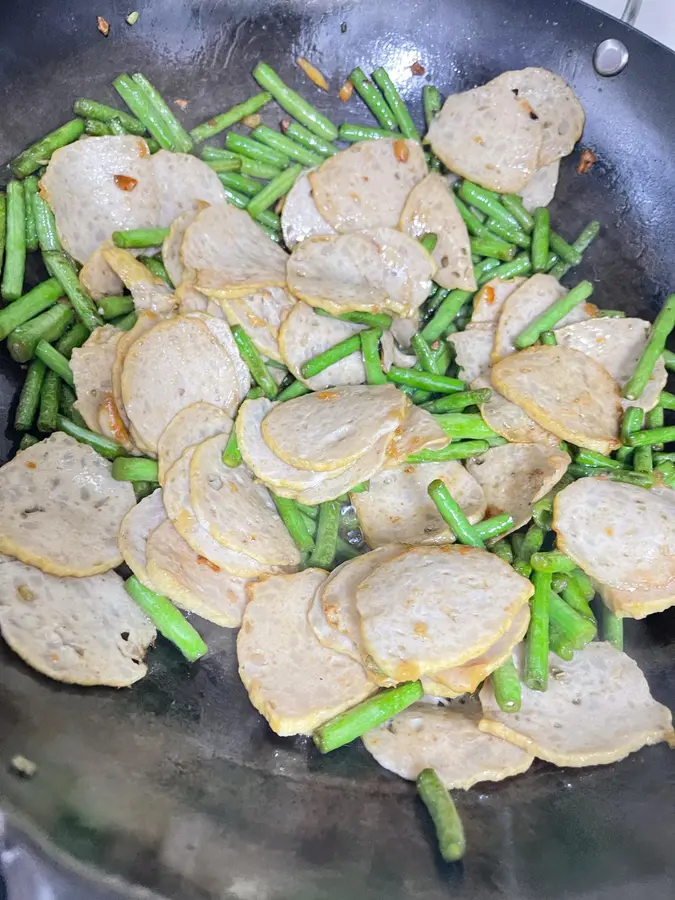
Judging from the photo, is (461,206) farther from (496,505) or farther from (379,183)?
(496,505)

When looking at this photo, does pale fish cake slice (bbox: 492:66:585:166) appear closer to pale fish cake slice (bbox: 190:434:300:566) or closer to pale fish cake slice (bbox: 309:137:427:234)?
pale fish cake slice (bbox: 309:137:427:234)

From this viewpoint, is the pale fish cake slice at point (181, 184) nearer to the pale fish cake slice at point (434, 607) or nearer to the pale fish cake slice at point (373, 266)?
the pale fish cake slice at point (373, 266)

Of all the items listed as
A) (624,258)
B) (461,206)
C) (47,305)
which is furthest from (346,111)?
(47,305)

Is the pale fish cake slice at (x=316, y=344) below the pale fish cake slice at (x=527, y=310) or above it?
below

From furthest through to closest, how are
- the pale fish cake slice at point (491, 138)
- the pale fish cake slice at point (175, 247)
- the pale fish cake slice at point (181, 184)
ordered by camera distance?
the pale fish cake slice at point (491, 138), the pale fish cake slice at point (181, 184), the pale fish cake slice at point (175, 247)

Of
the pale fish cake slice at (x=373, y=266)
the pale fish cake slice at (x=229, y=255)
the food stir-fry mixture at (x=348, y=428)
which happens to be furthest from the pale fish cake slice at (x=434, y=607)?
the pale fish cake slice at (x=229, y=255)

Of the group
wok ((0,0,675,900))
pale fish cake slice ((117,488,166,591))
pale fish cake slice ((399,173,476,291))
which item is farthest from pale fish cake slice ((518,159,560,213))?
pale fish cake slice ((117,488,166,591))
